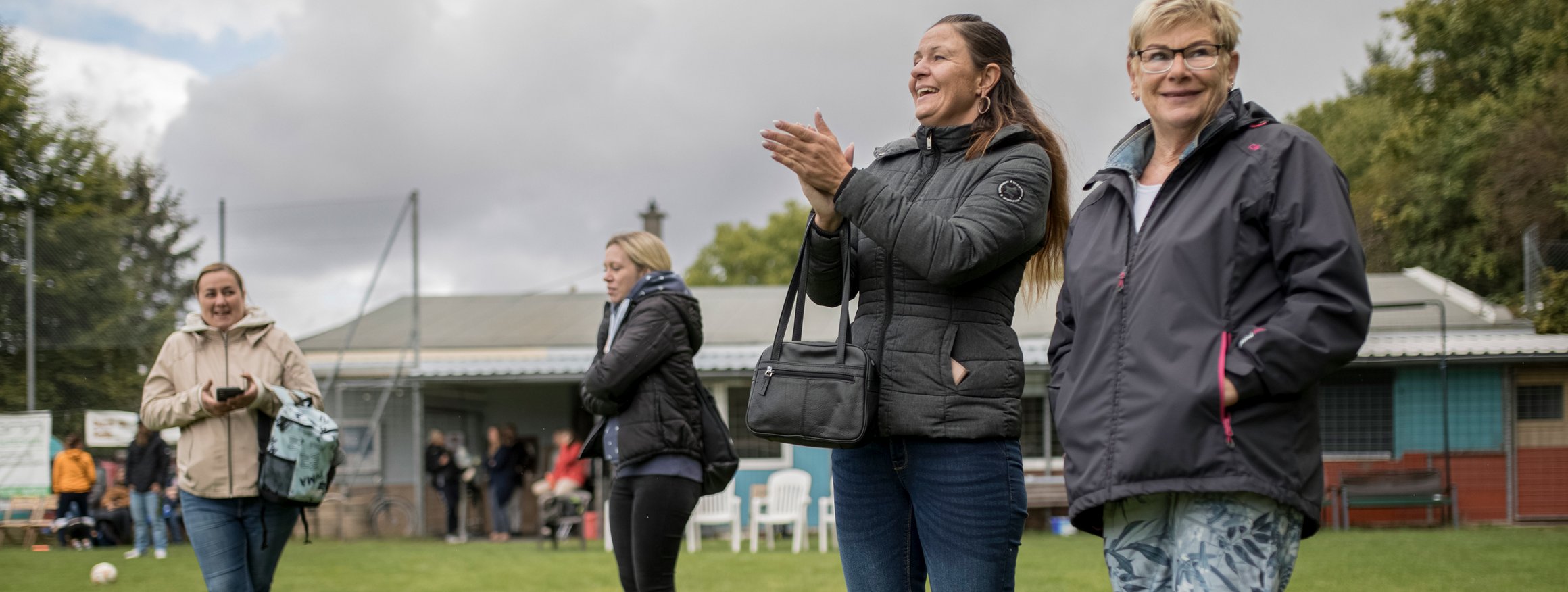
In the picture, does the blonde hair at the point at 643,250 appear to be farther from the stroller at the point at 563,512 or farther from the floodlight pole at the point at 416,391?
the floodlight pole at the point at 416,391

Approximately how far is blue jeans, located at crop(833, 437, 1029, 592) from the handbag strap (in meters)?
0.25

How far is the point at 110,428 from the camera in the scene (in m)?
17.1

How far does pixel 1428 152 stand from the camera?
25359 mm

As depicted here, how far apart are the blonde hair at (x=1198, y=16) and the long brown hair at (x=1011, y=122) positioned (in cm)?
50

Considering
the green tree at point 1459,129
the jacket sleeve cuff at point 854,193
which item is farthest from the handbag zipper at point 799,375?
the green tree at point 1459,129

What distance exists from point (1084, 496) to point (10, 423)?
1689cm

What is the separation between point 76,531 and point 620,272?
15085mm

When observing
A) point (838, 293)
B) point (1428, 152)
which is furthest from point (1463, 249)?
point (838, 293)

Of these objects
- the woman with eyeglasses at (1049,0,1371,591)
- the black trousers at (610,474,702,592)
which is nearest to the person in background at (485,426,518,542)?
the black trousers at (610,474,702,592)

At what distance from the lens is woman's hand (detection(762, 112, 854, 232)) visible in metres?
2.49

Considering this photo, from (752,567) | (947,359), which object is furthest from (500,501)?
(947,359)

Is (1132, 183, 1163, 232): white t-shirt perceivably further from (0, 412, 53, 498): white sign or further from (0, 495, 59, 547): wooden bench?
(0, 495, 59, 547): wooden bench

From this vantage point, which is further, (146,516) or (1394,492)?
(1394,492)

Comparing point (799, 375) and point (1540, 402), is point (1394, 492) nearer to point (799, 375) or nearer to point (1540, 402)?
point (1540, 402)
